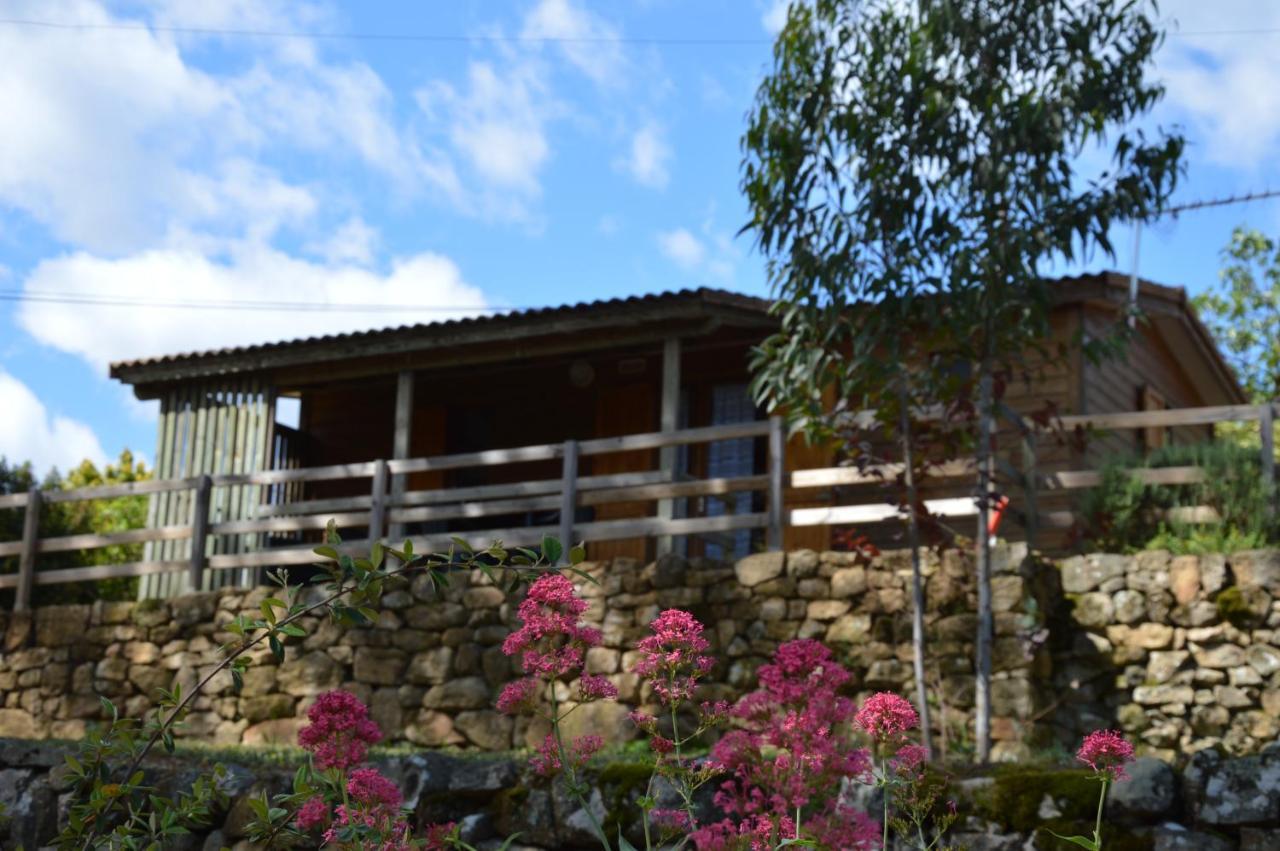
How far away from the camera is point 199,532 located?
13031 mm

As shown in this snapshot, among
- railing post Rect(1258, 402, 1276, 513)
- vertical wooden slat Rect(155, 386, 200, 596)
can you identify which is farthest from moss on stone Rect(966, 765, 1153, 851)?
vertical wooden slat Rect(155, 386, 200, 596)

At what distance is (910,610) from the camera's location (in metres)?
9.72

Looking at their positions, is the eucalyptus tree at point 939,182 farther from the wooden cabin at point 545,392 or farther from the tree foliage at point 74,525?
the tree foliage at point 74,525

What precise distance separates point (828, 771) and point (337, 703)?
1.25 metres

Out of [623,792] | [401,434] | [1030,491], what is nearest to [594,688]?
[623,792]

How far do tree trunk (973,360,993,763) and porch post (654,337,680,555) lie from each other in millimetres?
2866

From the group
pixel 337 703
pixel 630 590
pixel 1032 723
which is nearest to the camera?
pixel 337 703

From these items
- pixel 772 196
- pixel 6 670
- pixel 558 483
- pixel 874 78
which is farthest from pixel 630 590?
pixel 6 670

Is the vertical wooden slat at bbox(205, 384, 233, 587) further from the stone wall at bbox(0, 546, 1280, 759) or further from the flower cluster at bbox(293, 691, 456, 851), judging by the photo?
the flower cluster at bbox(293, 691, 456, 851)

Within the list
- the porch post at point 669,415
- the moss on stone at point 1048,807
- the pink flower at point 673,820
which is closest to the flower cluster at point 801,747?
the pink flower at point 673,820

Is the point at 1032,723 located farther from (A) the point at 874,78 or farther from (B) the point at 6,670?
(B) the point at 6,670

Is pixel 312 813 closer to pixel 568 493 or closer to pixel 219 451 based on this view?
pixel 568 493

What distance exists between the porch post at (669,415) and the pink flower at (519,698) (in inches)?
318

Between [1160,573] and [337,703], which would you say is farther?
[1160,573]
